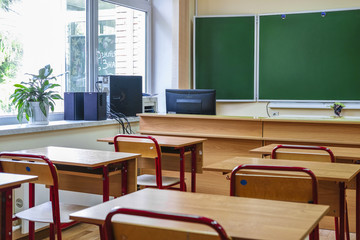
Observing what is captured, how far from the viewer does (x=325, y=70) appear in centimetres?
601

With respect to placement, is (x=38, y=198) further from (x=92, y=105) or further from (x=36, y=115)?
(x=92, y=105)

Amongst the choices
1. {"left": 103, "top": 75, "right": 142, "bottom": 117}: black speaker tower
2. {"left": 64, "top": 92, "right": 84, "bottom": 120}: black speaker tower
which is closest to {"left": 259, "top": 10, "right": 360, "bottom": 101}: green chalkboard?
{"left": 103, "top": 75, "right": 142, "bottom": 117}: black speaker tower

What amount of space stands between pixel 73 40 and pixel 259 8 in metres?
2.76

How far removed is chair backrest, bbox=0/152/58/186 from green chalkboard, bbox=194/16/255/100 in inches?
161

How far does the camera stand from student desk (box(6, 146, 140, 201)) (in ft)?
9.37

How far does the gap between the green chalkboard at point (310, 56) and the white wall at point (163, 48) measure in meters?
1.18

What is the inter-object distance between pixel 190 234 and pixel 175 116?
331 centimetres

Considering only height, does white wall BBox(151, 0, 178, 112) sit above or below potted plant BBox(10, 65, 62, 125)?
above

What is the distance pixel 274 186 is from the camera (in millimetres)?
2127

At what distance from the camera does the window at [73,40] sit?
3.98 metres

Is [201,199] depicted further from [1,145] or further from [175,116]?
[175,116]

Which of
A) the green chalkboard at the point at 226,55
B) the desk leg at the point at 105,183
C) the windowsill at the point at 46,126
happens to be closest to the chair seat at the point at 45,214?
the desk leg at the point at 105,183

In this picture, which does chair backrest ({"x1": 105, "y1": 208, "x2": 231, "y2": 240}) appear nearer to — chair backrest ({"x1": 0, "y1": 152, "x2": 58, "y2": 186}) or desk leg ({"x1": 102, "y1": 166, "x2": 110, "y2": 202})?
chair backrest ({"x1": 0, "y1": 152, "x2": 58, "y2": 186})

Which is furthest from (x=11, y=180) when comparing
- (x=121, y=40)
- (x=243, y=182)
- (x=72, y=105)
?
(x=121, y=40)
